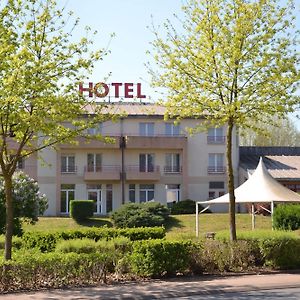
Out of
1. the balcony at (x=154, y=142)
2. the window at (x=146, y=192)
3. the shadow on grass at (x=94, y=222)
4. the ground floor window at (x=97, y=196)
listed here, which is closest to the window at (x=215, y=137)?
the balcony at (x=154, y=142)

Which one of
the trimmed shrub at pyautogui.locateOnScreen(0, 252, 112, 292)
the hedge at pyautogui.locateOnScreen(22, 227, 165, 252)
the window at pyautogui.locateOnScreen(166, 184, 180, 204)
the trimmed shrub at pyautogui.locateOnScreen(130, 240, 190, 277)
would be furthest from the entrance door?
the trimmed shrub at pyautogui.locateOnScreen(0, 252, 112, 292)

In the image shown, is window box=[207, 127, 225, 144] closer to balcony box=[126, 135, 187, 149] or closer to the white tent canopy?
balcony box=[126, 135, 187, 149]

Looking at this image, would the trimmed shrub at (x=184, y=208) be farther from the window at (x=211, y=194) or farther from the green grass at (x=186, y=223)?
the window at (x=211, y=194)

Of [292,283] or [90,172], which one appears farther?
[90,172]

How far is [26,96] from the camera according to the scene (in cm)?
1254

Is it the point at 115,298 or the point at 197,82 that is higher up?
the point at 197,82

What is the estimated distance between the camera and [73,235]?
18.6m

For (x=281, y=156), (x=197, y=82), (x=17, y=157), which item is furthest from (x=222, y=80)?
(x=281, y=156)

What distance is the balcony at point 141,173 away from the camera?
1875 inches

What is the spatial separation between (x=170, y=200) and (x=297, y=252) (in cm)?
3343

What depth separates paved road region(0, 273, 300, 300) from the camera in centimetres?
1168

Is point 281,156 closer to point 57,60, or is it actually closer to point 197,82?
point 197,82

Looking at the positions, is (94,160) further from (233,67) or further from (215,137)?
(233,67)

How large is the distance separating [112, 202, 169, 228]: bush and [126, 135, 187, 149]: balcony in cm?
1195
